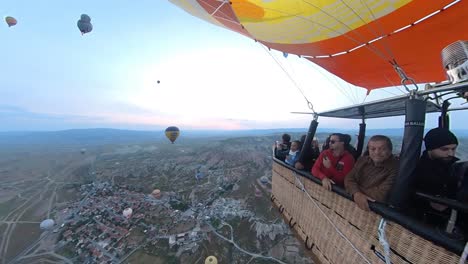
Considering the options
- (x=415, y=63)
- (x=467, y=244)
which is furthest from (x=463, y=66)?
(x=415, y=63)

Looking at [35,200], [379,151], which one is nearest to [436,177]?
[379,151]

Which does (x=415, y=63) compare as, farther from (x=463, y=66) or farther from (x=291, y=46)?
(x=463, y=66)

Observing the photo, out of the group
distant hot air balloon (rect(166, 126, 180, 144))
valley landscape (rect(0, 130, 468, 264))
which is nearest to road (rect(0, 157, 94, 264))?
valley landscape (rect(0, 130, 468, 264))

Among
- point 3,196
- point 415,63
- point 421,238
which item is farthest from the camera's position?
point 3,196

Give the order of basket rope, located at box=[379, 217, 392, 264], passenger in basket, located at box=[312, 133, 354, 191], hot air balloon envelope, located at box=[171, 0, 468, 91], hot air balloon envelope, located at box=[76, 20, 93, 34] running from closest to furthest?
basket rope, located at box=[379, 217, 392, 264] < passenger in basket, located at box=[312, 133, 354, 191] < hot air balloon envelope, located at box=[171, 0, 468, 91] < hot air balloon envelope, located at box=[76, 20, 93, 34]

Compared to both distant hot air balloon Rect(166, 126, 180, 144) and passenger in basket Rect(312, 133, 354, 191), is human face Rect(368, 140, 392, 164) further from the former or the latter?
distant hot air balloon Rect(166, 126, 180, 144)
